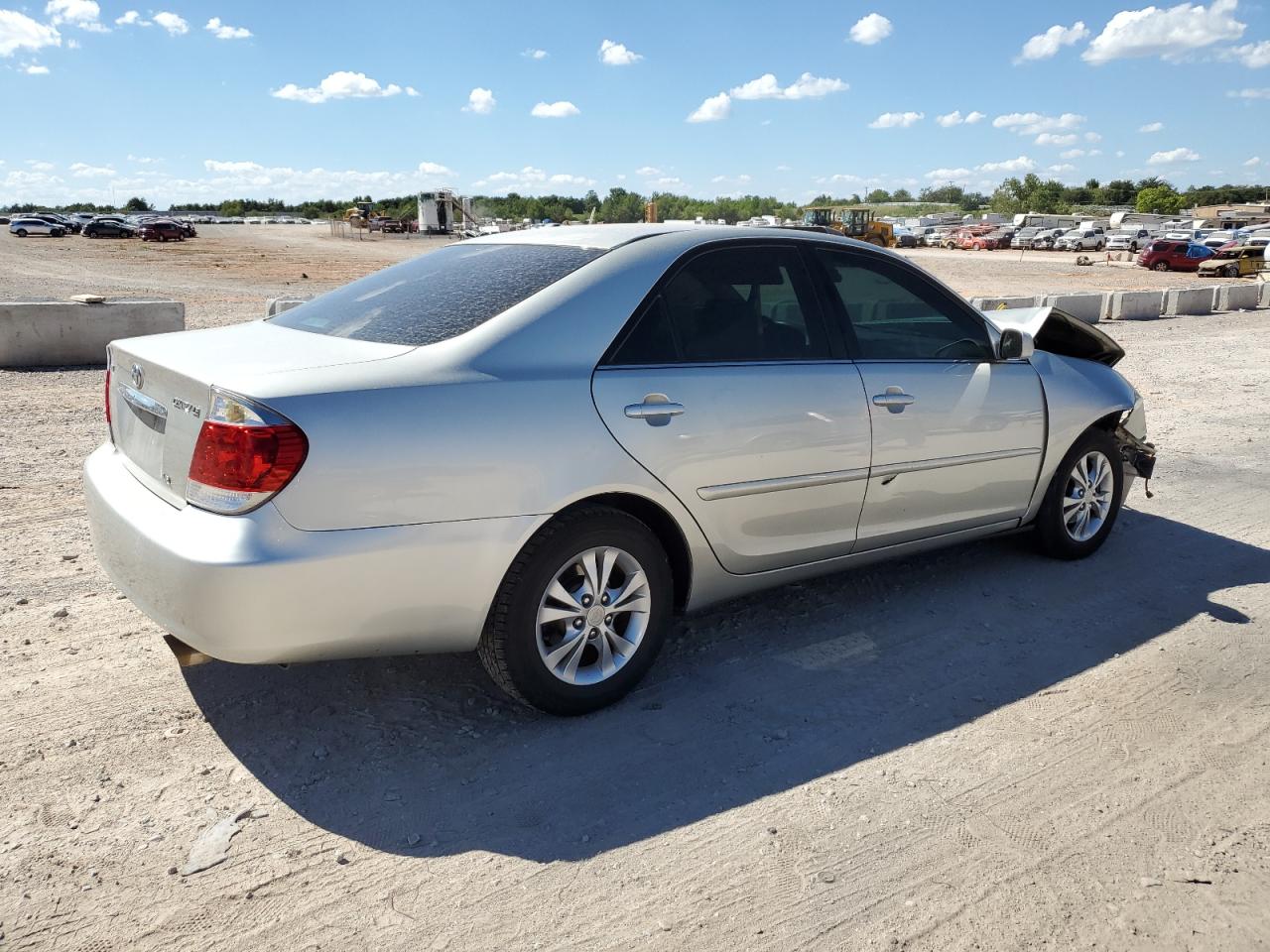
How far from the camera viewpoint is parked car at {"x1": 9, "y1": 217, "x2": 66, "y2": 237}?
6656 cm

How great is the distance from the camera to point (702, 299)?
12.5 feet

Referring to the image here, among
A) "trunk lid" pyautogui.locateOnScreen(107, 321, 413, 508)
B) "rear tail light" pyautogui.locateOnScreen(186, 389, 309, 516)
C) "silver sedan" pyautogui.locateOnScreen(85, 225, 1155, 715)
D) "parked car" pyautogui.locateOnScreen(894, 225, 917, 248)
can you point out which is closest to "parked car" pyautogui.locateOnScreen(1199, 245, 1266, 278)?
"parked car" pyautogui.locateOnScreen(894, 225, 917, 248)

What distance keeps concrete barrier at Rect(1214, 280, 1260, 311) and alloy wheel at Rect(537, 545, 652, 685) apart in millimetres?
23484

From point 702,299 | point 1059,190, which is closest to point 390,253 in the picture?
point 702,299

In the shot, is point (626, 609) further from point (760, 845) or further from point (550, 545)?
point (760, 845)

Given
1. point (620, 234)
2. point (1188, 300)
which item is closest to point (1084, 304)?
point (1188, 300)

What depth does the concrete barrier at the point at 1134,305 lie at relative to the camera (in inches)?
774

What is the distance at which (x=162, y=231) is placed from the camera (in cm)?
5988

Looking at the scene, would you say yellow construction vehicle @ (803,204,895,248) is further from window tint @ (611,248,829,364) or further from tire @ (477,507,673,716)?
tire @ (477,507,673,716)

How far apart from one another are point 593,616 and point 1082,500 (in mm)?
3067

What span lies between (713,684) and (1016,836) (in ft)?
4.09

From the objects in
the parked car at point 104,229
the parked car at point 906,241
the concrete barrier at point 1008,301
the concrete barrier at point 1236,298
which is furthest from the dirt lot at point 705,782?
the parked car at point 104,229

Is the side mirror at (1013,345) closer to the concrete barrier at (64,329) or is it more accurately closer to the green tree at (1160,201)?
the concrete barrier at (64,329)

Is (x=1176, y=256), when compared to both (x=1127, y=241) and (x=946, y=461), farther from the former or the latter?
(x=946, y=461)
